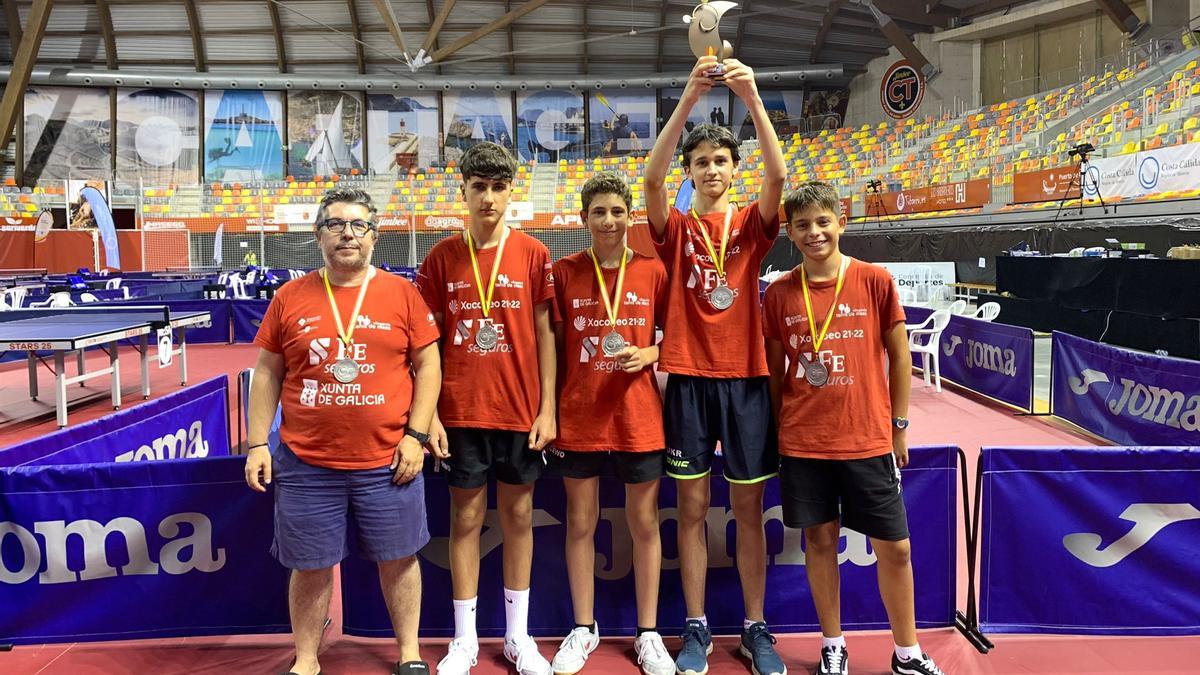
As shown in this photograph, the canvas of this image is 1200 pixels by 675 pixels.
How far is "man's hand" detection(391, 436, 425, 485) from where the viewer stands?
8.40 feet

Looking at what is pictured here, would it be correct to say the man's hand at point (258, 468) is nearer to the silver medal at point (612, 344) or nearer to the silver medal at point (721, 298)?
the silver medal at point (612, 344)

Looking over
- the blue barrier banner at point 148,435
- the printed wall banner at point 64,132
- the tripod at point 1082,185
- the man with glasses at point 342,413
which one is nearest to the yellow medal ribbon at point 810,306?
the man with glasses at point 342,413

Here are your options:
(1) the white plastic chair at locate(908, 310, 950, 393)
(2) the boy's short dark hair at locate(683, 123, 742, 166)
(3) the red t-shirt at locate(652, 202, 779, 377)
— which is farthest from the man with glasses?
(1) the white plastic chair at locate(908, 310, 950, 393)

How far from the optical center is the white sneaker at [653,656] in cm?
270

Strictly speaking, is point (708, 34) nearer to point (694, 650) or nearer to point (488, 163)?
point (488, 163)

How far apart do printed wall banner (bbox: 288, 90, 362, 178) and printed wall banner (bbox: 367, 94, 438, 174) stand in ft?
2.44

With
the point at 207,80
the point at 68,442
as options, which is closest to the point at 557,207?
the point at 207,80

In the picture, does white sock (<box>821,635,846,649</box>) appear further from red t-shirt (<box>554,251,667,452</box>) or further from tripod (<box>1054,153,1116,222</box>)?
tripod (<box>1054,153,1116,222</box>)

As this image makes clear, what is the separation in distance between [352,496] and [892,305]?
199cm

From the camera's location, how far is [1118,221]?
1421cm

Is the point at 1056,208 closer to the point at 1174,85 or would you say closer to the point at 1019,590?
the point at 1174,85

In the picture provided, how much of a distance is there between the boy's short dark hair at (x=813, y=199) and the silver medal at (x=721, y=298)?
0.35m

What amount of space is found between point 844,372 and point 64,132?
3444 cm

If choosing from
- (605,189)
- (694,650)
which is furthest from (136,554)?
(605,189)
